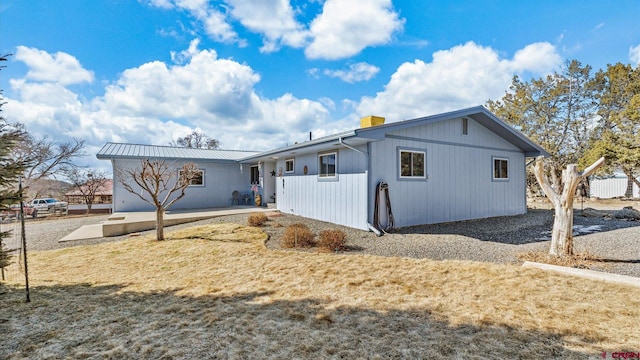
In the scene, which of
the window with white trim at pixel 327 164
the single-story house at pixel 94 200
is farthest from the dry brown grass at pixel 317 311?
the single-story house at pixel 94 200

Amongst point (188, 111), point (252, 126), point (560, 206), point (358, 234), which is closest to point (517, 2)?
point (560, 206)

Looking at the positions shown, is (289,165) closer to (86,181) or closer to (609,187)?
(86,181)

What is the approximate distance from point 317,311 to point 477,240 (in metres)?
5.34

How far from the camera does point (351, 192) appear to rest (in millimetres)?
8531

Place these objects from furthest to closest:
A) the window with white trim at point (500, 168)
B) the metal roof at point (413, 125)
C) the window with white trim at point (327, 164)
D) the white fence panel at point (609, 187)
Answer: the white fence panel at point (609, 187), the window with white trim at point (500, 168), the window with white trim at point (327, 164), the metal roof at point (413, 125)

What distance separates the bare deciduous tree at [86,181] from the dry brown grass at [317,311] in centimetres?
1930

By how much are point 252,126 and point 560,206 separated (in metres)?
20.7

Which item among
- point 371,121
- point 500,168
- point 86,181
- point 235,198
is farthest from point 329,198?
point 86,181

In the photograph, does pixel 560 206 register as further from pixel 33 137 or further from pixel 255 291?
pixel 33 137

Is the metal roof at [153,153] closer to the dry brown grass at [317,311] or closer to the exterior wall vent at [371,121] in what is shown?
the dry brown grass at [317,311]

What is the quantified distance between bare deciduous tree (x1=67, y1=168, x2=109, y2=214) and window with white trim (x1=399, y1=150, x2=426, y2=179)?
72.9 feet

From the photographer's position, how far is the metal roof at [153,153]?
488 inches

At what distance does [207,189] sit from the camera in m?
14.8

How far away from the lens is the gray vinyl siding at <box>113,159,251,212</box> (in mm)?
12758
